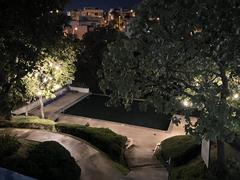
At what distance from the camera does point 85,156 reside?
711 inches

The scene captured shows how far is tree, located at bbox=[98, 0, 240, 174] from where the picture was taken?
1112 centimetres

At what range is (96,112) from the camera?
3578 cm

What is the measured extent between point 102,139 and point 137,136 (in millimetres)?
8185

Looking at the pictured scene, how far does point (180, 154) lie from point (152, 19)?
9.42 metres

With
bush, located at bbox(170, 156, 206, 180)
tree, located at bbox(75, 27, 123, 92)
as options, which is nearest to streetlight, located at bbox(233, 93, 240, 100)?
bush, located at bbox(170, 156, 206, 180)

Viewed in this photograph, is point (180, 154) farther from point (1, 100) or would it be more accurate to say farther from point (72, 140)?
point (1, 100)

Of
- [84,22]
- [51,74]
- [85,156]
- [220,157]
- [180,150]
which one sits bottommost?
[180,150]

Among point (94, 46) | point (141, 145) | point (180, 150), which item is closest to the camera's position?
point (180, 150)

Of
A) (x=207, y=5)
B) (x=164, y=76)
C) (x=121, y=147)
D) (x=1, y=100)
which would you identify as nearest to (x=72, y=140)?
(x=121, y=147)

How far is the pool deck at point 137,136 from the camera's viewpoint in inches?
687

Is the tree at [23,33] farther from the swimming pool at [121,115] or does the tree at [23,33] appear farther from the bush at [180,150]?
the swimming pool at [121,115]

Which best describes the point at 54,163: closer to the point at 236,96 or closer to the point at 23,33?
the point at 23,33

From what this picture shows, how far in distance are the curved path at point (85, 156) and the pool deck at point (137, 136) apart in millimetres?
1015

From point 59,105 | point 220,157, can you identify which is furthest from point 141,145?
point 59,105
